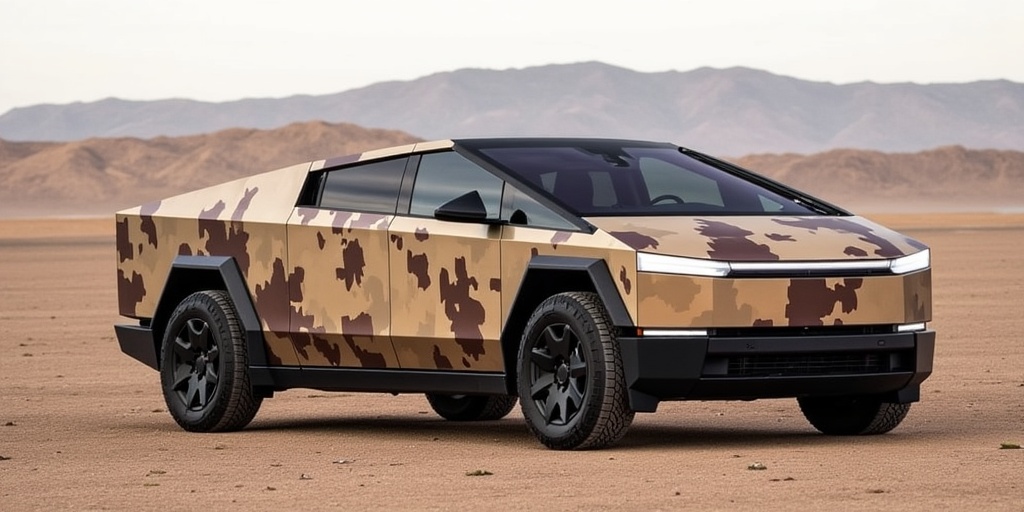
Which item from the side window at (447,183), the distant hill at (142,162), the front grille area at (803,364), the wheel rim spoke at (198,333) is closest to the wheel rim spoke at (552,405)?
the front grille area at (803,364)

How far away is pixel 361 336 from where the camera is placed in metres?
11.5

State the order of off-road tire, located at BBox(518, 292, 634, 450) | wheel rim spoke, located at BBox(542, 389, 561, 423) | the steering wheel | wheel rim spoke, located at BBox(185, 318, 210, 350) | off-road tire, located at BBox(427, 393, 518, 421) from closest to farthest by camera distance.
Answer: off-road tire, located at BBox(518, 292, 634, 450) → wheel rim spoke, located at BBox(542, 389, 561, 423) → the steering wheel → wheel rim spoke, located at BBox(185, 318, 210, 350) → off-road tire, located at BBox(427, 393, 518, 421)

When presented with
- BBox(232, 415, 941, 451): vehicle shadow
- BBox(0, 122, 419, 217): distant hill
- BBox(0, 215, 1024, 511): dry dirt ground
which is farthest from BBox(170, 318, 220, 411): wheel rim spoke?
BBox(0, 122, 419, 217): distant hill

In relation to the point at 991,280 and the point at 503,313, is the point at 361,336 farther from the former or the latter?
the point at 991,280

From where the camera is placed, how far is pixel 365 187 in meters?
11.7

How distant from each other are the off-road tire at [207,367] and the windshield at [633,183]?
2.02 metres

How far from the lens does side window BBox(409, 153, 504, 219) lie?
1095cm

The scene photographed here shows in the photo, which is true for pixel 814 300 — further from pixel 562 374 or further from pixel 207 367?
pixel 207 367

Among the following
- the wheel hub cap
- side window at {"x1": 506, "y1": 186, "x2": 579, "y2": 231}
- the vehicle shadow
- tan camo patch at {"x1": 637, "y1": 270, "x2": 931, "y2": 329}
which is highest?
side window at {"x1": 506, "y1": 186, "x2": 579, "y2": 231}

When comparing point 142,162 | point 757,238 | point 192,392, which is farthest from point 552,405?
point 142,162

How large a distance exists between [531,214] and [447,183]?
2.67 ft

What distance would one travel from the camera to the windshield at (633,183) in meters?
10.8

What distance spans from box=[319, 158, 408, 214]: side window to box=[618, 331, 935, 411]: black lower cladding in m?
2.15

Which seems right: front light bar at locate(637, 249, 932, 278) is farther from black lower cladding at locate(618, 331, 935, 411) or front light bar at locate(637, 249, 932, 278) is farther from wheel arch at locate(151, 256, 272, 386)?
wheel arch at locate(151, 256, 272, 386)
